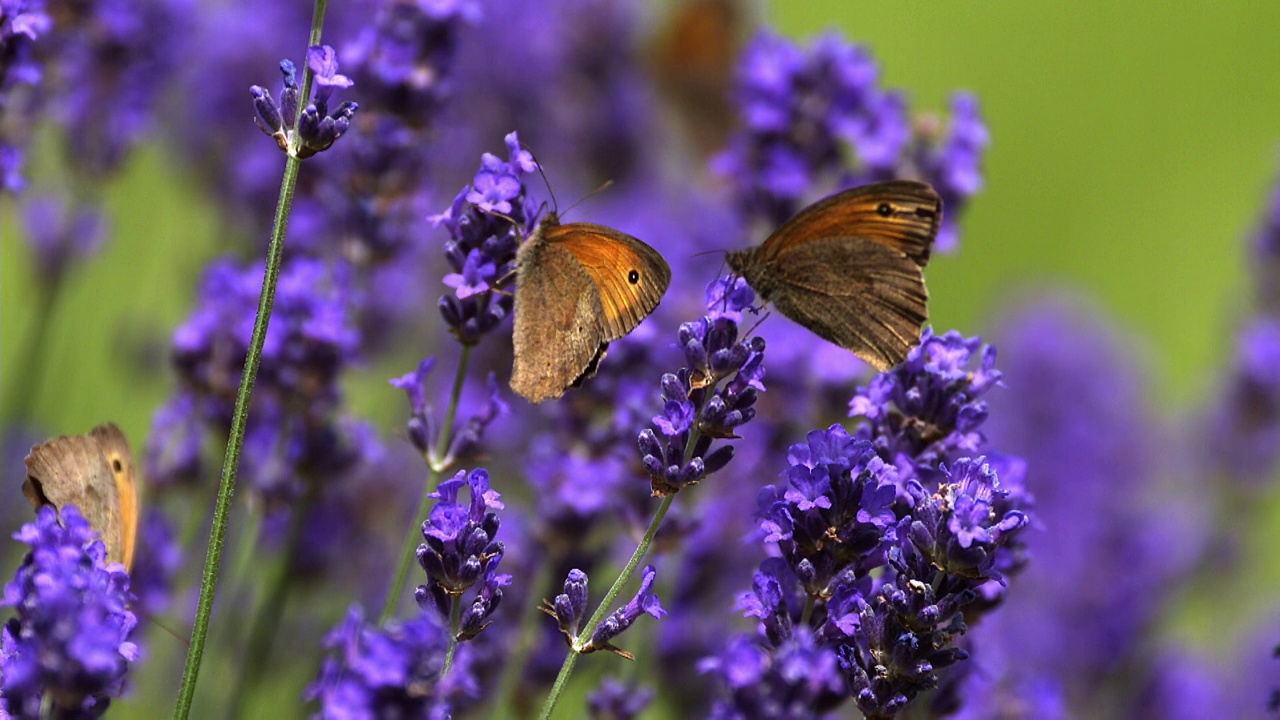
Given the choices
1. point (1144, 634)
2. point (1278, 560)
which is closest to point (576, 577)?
point (1144, 634)

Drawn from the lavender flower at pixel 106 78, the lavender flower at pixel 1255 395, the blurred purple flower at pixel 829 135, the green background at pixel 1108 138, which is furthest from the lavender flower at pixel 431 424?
the green background at pixel 1108 138

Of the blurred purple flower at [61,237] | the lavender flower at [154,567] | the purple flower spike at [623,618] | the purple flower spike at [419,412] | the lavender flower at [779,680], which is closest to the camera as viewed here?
the lavender flower at [779,680]

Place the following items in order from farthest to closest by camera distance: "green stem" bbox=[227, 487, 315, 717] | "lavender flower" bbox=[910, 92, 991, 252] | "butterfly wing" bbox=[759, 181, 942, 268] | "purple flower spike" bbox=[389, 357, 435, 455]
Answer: "lavender flower" bbox=[910, 92, 991, 252] < "green stem" bbox=[227, 487, 315, 717] < "butterfly wing" bbox=[759, 181, 942, 268] < "purple flower spike" bbox=[389, 357, 435, 455]

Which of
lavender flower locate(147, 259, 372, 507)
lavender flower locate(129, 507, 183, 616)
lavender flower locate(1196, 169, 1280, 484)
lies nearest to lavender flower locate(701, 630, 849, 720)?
lavender flower locate(147, 259, 372, 507)

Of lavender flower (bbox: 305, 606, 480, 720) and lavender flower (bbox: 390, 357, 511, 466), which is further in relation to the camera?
lavender flower (bbox: 390, 357, 511, 466)

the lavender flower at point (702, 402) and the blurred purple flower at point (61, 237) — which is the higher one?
the blurred purple flower at point (61, 237)

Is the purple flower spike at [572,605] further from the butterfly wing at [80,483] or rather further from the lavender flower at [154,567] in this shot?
the lavender flower at [154,567]

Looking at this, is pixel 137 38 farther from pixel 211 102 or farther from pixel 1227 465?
pixel 1227 465

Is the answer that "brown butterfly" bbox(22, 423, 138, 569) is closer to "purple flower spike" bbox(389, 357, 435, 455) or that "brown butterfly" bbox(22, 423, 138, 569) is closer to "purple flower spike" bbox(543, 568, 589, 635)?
"purple flower spike" bbox(389, 357, 435, 455)
